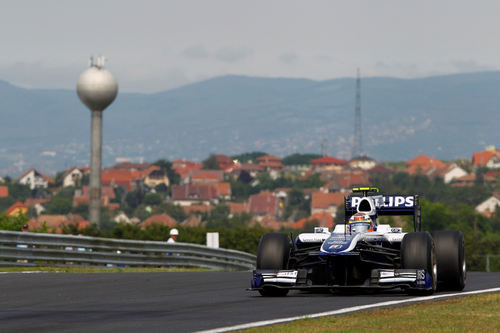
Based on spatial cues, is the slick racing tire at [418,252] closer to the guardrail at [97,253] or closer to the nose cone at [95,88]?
the guardrail at [97,253]

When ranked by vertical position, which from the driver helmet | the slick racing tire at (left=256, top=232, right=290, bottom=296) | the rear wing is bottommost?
the slick racing tire at (left=256, top=232, right=290, bottom=296)

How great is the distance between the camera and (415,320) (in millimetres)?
11031

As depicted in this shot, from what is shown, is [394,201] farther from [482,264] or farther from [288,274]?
[482,264]

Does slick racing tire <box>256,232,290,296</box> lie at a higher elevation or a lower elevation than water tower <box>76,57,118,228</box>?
lower

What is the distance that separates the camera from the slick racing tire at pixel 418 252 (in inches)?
555

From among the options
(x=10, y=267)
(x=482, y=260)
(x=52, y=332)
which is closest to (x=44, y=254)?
(x=10, y=267)

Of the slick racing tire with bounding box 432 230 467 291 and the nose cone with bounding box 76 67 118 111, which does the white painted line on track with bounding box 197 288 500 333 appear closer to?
the slick racing tire with bounding box 432 230 467 291

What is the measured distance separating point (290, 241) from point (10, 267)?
31.7 feet

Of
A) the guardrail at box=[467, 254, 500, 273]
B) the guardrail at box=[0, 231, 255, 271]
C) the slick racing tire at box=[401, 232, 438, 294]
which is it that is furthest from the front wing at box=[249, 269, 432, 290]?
the guardrail at box=[467, 254, 500, 273]

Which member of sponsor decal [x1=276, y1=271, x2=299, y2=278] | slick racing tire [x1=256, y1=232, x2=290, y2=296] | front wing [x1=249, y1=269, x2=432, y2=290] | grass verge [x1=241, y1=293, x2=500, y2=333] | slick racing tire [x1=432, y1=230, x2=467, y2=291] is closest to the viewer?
grass verge [x1=241, y1=293, x2=500, y2=333]

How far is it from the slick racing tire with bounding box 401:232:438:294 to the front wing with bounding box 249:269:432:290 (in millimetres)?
119

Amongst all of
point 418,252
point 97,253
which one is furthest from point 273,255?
point 97,253

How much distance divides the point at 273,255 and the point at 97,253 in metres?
11.6

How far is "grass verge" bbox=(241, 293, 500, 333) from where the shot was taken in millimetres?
10312
